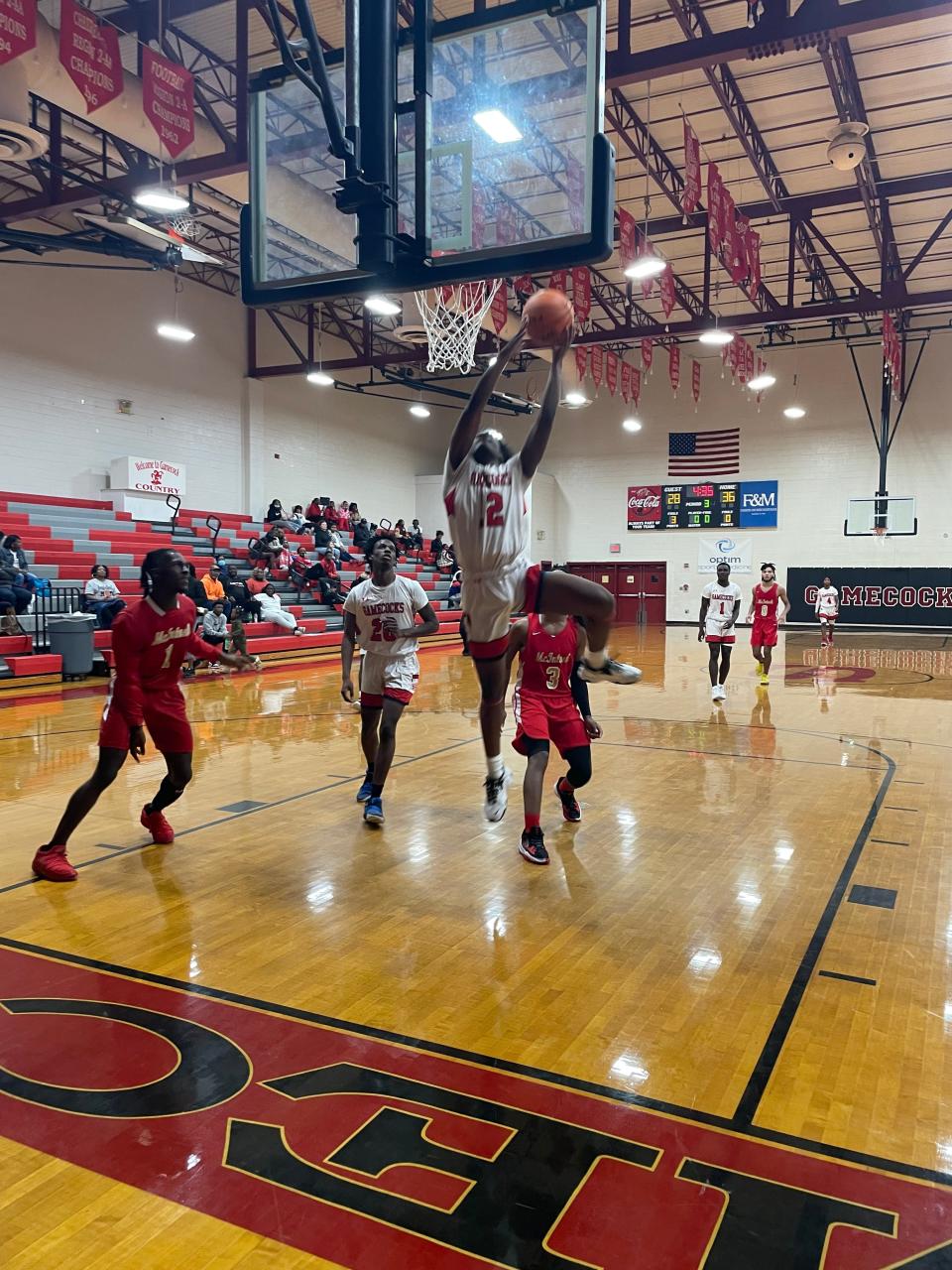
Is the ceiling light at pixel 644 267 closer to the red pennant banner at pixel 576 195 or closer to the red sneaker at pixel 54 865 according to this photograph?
the red pennant banner at pixel 576 195

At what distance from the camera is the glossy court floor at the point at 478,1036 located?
207 centimetres

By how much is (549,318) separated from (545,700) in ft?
6.91

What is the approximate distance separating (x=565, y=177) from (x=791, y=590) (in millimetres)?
25083

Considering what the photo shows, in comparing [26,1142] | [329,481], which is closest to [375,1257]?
[26,1142]

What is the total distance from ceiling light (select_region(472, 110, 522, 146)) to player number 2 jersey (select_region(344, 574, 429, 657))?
247 centimetres

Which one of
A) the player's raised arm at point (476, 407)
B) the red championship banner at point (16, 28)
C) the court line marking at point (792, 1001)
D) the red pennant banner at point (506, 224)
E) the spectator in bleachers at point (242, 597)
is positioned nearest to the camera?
the court line marking at point (792, 1001)

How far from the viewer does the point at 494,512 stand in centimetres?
387

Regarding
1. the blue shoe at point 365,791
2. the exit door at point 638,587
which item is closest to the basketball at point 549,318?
the blue shoe at point 365,791

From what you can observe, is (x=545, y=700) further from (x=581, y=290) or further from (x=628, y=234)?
(x=581, y=290)

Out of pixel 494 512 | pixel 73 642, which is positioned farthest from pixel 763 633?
pixel 494 512

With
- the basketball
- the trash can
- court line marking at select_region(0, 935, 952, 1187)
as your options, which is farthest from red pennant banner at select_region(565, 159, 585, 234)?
the trash can

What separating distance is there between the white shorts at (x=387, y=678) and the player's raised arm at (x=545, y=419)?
1.92 m

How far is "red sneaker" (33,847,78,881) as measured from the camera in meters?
4.41

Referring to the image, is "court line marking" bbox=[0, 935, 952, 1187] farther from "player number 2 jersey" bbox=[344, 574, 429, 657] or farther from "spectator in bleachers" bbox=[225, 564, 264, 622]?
"spectator in bleachers" bbox=[225, 564, 264, 622]
